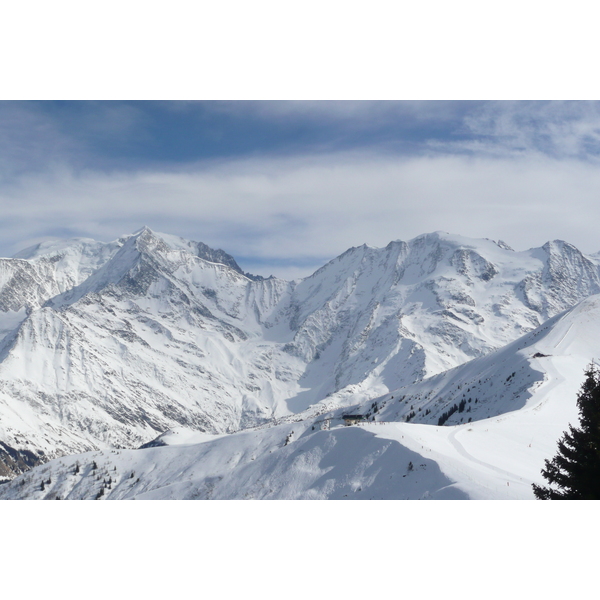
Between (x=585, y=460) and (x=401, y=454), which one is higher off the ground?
(x=585, y=460)

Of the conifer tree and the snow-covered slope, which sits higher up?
the conifer tree

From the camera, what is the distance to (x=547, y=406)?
218 ft

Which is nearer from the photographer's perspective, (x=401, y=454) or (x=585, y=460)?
(x=585, y=460)

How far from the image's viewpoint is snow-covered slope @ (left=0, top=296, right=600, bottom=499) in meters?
37.4

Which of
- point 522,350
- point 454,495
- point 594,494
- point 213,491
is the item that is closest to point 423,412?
point 522,350

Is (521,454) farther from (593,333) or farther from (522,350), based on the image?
(593,333)

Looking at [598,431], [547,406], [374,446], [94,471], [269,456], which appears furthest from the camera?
[94,471]

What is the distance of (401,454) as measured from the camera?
40438mm

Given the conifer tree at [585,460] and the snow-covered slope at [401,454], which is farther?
the snow-covered slope at [401,454]

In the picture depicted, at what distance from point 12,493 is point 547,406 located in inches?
3928

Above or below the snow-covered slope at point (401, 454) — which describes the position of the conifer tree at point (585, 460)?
above

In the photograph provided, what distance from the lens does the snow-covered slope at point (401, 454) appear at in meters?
37.4

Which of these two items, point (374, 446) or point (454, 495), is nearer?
point (454, 495)

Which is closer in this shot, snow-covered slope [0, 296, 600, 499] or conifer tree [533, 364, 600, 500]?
conifer tree [533, 364, 600, 500]
